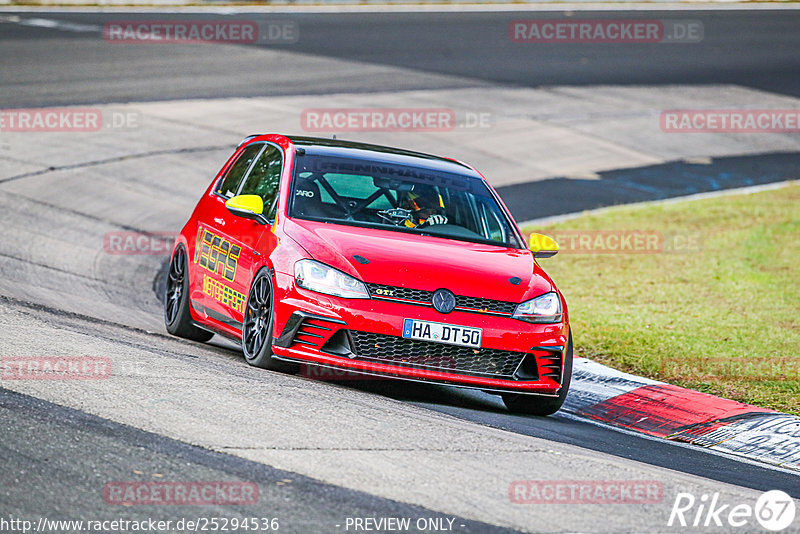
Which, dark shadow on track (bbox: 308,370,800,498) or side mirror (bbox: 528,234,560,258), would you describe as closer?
dark shadow on track (bbox: 308,370,800,498)

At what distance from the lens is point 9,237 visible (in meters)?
12.9

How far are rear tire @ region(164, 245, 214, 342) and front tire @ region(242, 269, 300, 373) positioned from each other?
1.42 meters

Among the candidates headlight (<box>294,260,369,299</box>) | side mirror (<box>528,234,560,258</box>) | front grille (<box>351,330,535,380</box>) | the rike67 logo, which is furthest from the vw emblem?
the rike67 logo

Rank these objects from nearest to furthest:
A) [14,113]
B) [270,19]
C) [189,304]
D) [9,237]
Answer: [189,304], [9,237], [14,113], [270,19]

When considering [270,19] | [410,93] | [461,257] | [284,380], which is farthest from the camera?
[270,19]

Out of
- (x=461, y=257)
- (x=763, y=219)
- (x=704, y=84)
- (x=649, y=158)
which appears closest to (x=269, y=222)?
(x=461, y=257)

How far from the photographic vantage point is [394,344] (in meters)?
7.72

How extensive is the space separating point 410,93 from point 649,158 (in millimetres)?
4954

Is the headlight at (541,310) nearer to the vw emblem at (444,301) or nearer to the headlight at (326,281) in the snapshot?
the vw emblem at (444,301)

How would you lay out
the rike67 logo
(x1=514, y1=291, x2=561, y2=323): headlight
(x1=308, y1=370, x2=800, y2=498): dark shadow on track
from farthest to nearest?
(x1=514, y1=291, x2=561, y2=323): headlight
(x1=308, y1=370, x2=800, y2=498): dark shadow on track
the rike67 logo

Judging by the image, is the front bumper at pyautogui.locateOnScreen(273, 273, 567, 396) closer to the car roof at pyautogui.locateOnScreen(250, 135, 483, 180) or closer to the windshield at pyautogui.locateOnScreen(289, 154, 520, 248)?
the windshield at pyautogui.locateOnScreen(289, 154, 520, 248)

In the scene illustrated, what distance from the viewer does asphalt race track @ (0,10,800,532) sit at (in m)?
5.37

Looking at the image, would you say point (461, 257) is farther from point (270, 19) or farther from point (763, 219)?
point (270, 19)

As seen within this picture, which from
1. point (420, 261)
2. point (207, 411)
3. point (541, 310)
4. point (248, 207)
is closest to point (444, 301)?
point (420, 261)
